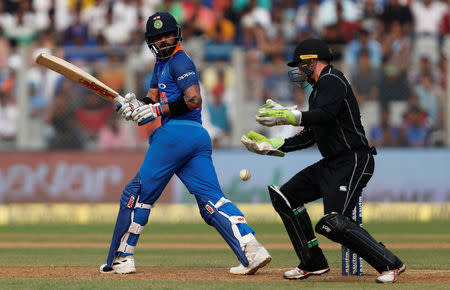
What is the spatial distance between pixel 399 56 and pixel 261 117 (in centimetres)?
1015

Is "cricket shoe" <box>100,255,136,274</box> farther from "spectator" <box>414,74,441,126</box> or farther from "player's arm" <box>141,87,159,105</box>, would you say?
"spectator" <box>414,74,441,126</box>

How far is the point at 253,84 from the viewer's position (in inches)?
639

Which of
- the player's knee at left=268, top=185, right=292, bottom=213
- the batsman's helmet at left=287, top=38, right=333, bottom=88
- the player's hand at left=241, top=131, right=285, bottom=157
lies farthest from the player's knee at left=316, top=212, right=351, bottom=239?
the batsman's helmet at left=287, top=38, right=333, bottom=88

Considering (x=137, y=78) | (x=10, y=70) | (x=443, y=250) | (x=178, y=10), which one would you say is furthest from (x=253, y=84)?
(x=443, y=250)

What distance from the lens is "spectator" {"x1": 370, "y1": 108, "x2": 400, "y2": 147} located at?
A: 1606 cm

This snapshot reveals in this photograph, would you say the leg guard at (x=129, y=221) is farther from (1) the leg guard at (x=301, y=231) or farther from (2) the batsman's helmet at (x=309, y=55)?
(2) the batsman's helmet at (x=309, y=55)

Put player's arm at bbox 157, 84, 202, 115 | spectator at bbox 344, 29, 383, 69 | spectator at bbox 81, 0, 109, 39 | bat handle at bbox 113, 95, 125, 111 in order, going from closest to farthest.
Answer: player's arm at bbox 157, 84, 202, 115
bat handle at bbox 113, 95, 125, 111
spectator at bbox 344, 29, 383, 69
spectator at bbox 81, 0, 109, 39

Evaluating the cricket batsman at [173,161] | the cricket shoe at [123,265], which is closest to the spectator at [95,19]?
the cricket batsman at [173,161]

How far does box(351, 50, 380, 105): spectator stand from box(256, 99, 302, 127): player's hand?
30.2 feet

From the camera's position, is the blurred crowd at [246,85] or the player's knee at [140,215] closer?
the player's knee at [140,215]

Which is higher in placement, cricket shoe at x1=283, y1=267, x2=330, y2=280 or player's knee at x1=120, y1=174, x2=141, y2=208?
player's knee at x1=120, y1=174, x2=141, y2=208

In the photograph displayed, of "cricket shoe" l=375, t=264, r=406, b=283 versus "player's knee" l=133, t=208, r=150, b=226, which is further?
"player's knee" l=133, t=208, r=150, b=226

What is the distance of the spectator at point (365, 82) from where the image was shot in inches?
634

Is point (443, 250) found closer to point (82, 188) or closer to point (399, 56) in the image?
point (399, 56)
